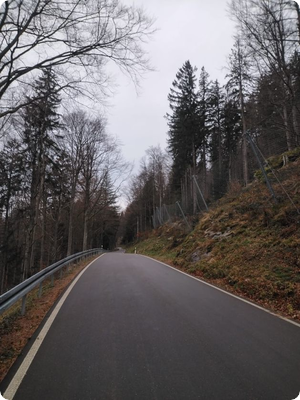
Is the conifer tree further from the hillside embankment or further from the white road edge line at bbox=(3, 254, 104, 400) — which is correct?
the white road edge line at bbox=(3, 254, 104, 400)

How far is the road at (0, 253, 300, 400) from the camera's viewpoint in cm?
283

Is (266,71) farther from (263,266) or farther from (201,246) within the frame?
(201,246)

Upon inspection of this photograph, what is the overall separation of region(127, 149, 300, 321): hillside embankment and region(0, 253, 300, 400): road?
136 cm

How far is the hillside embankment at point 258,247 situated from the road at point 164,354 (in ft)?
4.46

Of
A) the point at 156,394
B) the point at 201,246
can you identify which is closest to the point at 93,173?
the point at 201,246

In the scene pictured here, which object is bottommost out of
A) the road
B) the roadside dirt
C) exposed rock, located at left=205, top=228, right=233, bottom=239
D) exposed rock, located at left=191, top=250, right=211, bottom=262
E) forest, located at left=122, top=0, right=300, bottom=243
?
the roadside dirt

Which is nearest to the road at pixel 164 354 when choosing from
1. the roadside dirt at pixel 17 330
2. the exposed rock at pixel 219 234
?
the roadside dirt at pixel 17 330

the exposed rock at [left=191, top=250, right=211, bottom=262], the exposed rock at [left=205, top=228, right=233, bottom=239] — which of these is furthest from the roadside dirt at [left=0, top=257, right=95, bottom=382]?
the exposed rock at [left=205, top=228, right=233, bottom=239]

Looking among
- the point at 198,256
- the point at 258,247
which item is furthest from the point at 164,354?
the point at 198,256

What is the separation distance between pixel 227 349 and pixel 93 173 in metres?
19.9

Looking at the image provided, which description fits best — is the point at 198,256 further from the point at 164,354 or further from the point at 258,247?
the point at 164,354

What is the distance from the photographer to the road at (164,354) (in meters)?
2.83

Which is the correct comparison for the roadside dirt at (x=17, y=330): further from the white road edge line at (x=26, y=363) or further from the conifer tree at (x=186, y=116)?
the conifer tree at (x=186, y=116)

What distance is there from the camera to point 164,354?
359 cm
